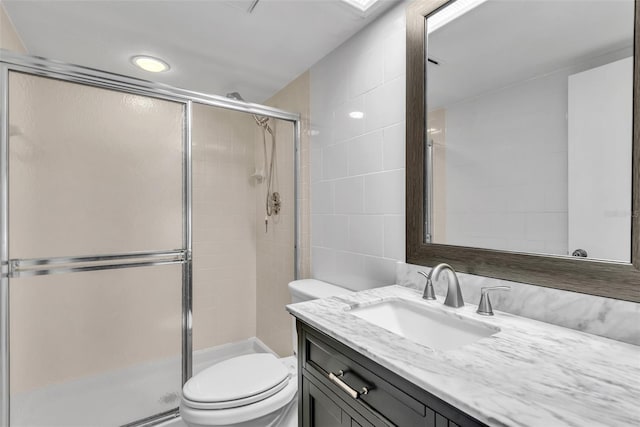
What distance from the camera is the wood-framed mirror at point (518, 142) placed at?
77cm

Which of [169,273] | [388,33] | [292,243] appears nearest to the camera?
[388,33]

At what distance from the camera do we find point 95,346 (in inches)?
59.2

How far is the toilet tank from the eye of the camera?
1.62 meters

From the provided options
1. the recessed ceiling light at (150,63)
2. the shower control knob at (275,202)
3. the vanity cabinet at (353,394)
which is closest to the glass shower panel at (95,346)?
the shower control knob at (275,202)

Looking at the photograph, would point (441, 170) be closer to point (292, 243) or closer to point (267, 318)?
point (292, 243)

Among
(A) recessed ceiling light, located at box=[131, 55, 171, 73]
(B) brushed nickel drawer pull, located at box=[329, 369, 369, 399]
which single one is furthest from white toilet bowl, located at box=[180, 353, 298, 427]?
(A) recessed ceiling light, located at box=[131, 55, 171, 73]

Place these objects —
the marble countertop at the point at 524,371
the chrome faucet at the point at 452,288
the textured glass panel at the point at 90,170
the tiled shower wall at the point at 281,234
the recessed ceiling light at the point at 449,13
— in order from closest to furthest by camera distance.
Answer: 1. the marble countertop at the point at 524,371
2. the chrome faucet at the point at 452,288
3. the recessed ceiling light at the point at 449,13
4. the textured glass panel at the point at 90,170
5. the tiled shower wall at the point at 281,234

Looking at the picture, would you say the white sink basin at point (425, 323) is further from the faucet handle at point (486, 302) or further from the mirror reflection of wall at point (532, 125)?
the mirror reflection of wall at point (532, 125)

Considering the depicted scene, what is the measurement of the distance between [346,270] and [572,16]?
1.34 metres

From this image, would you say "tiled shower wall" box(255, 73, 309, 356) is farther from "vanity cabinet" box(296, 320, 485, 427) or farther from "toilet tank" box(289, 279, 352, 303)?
"vanity cabinet" box(296, 320, 485, 427)

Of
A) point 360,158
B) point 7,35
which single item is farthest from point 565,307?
point 7,35

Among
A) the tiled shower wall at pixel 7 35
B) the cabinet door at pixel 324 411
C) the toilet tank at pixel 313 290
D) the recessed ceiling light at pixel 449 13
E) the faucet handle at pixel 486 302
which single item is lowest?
the cabinet door at pixel 324 411

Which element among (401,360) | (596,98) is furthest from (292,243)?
(596,98)

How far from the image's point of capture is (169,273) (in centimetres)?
167
